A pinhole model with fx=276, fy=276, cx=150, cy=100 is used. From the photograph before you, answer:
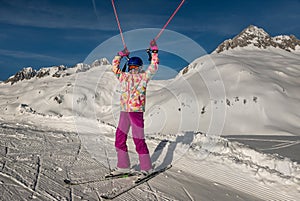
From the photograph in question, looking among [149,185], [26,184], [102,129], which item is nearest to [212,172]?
[149,185]

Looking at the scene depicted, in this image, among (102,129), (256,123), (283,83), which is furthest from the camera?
(283,83)

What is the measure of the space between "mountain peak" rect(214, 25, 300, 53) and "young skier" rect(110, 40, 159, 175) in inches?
2356

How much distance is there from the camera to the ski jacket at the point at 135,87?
4887 millimetres

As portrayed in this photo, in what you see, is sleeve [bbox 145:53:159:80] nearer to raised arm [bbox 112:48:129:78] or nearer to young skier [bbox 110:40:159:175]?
young skier [bbox 110:40:159:175]

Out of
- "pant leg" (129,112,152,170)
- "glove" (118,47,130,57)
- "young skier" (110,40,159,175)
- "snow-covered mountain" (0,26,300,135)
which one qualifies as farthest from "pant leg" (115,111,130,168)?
"snow-covered mountain" (0,26,300,135)

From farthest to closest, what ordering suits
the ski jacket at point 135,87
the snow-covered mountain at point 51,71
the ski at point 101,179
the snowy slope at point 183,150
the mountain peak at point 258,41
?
1. the mountain peak at point 258,41
2. the snow-covered mountain at point 51,71
3. the ski jacket at point 135,87
4. the snowy slope at point 183,150
5. the ski at point 101,179

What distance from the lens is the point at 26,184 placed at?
391cm

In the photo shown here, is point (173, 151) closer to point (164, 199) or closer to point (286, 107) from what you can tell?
point (164, 199)

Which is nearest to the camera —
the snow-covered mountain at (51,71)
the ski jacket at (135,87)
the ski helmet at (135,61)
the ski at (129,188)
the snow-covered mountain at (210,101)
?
the ski at (129,188)

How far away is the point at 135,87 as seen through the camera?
495cm

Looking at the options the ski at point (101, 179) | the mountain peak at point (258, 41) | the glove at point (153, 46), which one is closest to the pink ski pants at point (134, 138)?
the ski at point (101, 179)

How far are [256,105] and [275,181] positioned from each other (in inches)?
669

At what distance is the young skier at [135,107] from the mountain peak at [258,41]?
5985 centimetres

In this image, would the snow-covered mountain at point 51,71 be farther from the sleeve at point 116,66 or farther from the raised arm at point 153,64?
the raised arm at point 153,64
